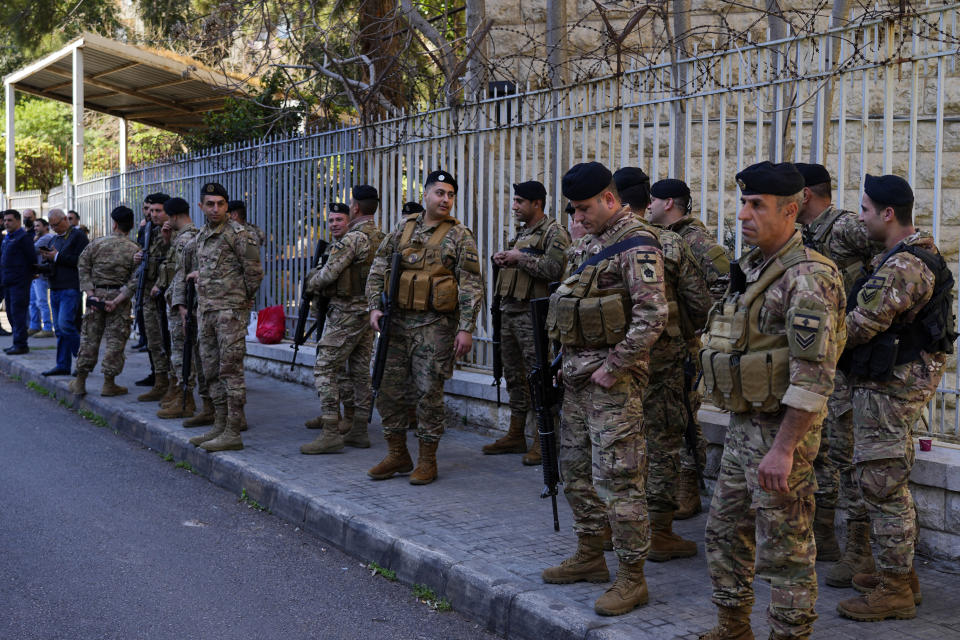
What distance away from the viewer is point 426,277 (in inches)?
240

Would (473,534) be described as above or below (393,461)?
below

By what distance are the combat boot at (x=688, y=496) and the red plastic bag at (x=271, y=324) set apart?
21.5 feet

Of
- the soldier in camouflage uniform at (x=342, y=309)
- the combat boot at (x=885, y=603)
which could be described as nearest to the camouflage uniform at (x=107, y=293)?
the soldier in camouflage uniform at (x=342, y=309)

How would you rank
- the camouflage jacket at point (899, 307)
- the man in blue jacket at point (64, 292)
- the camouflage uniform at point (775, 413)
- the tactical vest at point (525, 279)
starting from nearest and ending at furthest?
the camouflage uniform at point (775, 413), the camouflage jacket at point (899, 307), the tactical vest at point (525, 279), the man in blue jacket at point (64, 292)

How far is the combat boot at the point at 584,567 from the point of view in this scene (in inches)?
168

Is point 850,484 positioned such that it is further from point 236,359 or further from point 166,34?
point 166,34

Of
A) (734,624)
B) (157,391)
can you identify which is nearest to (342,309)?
(157,391)

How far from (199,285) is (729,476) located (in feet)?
16.8

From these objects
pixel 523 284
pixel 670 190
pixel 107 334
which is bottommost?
pixel 107 334

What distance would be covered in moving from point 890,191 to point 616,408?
1.47 metres

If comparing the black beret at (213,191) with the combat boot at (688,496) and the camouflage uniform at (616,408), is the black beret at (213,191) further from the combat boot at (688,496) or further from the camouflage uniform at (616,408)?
the combat boot at (688,496)

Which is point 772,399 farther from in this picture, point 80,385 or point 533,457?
point 80,385

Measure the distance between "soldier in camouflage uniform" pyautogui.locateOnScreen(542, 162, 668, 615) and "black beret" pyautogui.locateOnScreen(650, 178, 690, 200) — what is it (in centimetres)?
106

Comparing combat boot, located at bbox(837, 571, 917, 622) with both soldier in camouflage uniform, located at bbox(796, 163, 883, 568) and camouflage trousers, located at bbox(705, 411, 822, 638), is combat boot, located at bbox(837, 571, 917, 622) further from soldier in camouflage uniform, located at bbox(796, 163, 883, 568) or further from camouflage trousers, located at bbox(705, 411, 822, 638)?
camouflage trousers, located at bbox(705, 411, 822, 638)
